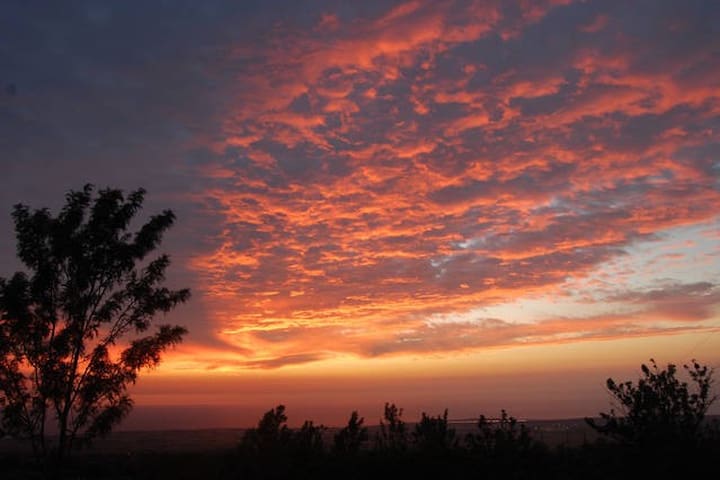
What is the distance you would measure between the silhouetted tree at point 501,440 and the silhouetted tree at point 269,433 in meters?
5.73

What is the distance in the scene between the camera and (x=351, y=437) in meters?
18.5

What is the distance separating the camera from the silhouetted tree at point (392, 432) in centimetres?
1711

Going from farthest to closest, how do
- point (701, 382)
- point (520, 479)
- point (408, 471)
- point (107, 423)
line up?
point (107, 423) < point (701, 382) < point (408, 471) < point (520, 479)

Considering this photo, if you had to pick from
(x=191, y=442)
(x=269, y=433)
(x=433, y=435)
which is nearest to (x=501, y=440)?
(x=433, y=435)

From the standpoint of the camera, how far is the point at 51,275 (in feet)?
56.9

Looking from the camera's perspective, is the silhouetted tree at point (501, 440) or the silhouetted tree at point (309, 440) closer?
the silhouetted tree at point (501, 440)

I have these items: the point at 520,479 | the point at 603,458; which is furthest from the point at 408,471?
the point at 603,458

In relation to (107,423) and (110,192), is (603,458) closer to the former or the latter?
(107,423)

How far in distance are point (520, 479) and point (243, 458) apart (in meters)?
8.15

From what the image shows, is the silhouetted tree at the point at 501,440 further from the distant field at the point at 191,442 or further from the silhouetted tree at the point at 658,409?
the distant field at the point at 191,442

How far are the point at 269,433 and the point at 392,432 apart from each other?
13.3ft

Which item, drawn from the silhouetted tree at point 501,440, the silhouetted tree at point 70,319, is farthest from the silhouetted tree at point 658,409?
the silhouetted tree at point 70,319

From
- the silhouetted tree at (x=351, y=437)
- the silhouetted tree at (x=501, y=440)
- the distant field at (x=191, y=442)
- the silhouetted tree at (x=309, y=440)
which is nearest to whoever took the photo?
the silhouetted tree at (x=501, y=440)

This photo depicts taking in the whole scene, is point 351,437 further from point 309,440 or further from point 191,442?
point 191,442
